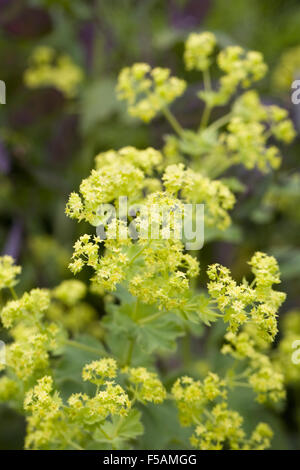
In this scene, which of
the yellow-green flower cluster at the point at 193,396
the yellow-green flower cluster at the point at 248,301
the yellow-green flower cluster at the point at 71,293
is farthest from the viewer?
the yellow-green flower cluster at the point at 71,293

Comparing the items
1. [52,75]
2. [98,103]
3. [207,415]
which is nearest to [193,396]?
[207,415]

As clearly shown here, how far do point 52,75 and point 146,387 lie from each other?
1.26 meters

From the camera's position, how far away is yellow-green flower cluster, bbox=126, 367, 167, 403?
2.35 ft

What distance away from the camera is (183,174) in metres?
0.74

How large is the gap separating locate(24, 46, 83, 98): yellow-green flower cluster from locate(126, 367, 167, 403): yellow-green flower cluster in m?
1.17

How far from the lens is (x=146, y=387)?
0.72 meters

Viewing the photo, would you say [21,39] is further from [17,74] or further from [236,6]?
[236,6]

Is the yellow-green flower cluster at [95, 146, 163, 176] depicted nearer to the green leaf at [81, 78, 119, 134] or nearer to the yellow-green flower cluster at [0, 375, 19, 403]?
the yellow-green flower cluster at [0, 375, 19, 403]

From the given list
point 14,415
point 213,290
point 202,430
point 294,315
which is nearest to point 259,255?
point 213,290

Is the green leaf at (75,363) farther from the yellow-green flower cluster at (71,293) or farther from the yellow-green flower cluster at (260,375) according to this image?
the yellow-green flower cluster at (260,375)

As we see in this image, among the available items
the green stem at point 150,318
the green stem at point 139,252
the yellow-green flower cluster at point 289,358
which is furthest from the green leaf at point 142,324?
the yellow-green flower cluster at point 289,358

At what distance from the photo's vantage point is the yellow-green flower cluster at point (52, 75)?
66.3 inches

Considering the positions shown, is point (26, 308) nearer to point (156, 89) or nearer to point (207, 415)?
point (207, 415)

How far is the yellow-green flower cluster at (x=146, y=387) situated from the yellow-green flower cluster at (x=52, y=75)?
1.17 metres
